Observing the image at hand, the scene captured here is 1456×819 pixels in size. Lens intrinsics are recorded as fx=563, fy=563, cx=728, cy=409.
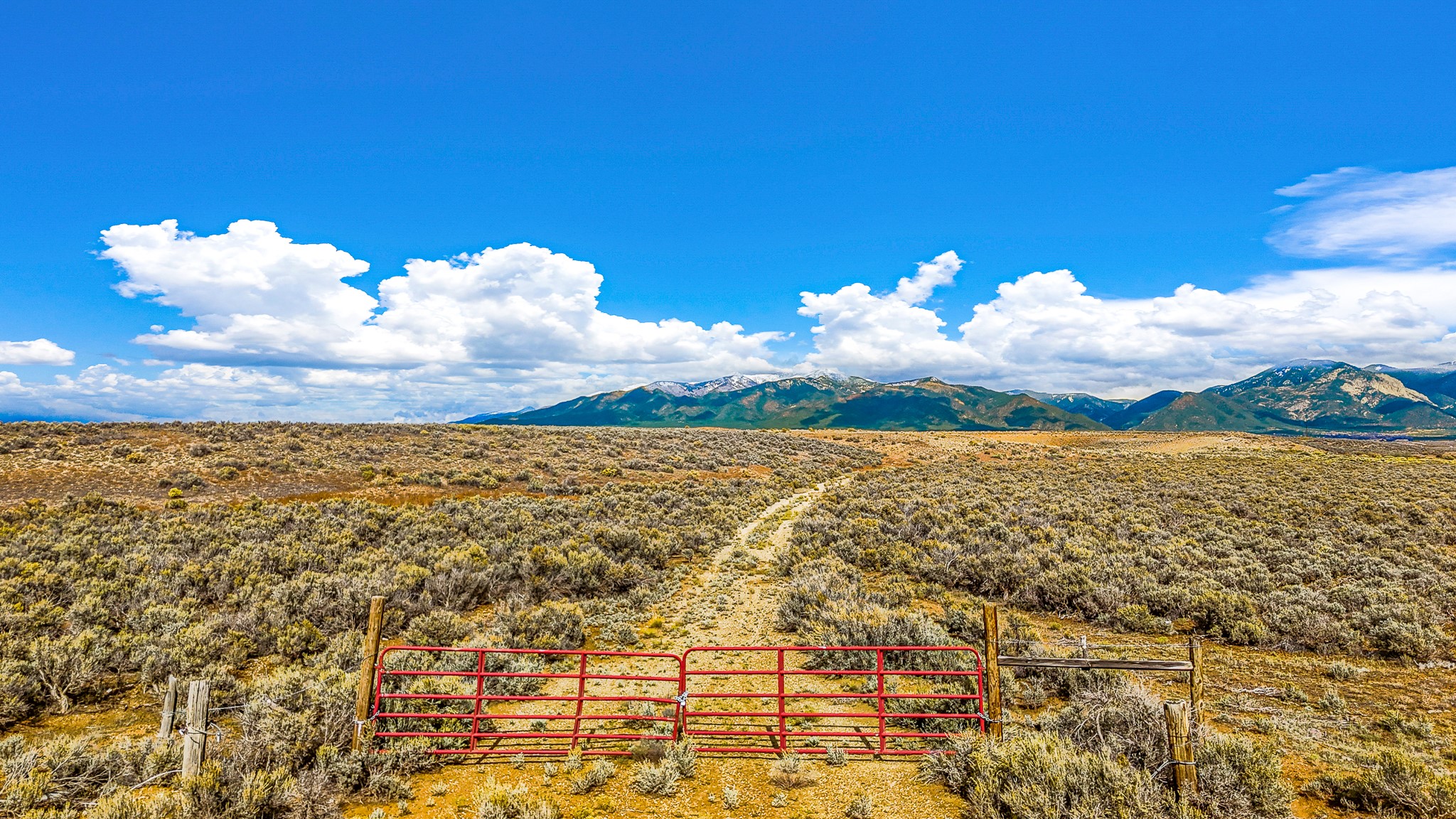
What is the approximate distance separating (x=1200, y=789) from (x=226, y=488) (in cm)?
3310

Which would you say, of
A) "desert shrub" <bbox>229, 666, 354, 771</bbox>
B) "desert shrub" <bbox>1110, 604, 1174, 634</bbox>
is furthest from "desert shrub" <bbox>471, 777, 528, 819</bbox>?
"desert shrub" <bbox>1110, 604, 1174, 634</bbox>

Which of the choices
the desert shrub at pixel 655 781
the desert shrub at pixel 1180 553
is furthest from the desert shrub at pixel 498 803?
the desert shrub at pixel 1180 553

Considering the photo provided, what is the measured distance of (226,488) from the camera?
24891 millimetres

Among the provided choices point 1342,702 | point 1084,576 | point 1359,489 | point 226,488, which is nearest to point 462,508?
point 226,488

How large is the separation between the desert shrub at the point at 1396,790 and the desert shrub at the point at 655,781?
735 cm

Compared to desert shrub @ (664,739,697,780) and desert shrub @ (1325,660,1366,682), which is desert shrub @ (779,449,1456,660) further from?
desert shrub @ (664,739,697,780)

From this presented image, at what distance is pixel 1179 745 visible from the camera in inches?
228

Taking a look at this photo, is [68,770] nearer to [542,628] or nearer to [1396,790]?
[542,628]

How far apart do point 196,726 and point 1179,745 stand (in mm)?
10468

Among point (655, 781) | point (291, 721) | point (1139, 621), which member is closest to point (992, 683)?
point (655, 781)

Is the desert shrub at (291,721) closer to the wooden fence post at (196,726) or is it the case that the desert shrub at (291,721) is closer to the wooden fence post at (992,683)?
the wooden fence post at (196,726)

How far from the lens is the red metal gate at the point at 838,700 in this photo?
291 inches

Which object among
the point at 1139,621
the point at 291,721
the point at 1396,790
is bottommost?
the point at 1139,621

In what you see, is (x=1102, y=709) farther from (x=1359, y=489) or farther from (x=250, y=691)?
(x=1359, y=489)
